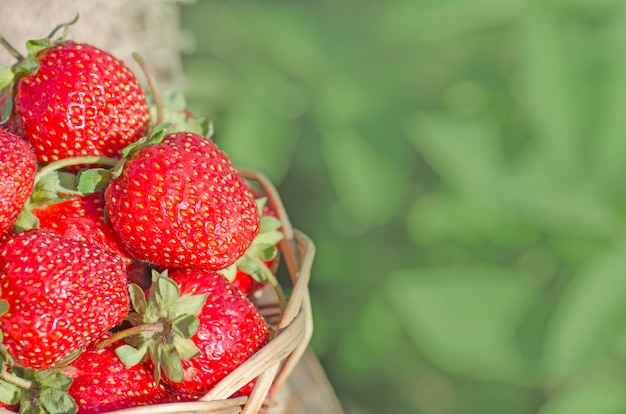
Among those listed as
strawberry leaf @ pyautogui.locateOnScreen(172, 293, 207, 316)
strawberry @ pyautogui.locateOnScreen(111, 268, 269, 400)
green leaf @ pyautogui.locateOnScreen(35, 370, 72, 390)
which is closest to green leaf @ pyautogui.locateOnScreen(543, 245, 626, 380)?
strawberry @ pyautogui.locateOnScreen(111, 268, 269, 400)

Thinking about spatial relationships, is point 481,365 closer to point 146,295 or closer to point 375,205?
point 375,205

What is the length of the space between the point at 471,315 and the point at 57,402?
0.76 m

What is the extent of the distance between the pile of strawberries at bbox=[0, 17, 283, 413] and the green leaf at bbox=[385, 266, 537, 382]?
49 centimetres

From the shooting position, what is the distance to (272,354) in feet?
2.73

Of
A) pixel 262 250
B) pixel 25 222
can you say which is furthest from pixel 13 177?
pixel 262 250

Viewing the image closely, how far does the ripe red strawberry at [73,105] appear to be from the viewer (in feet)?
2.86

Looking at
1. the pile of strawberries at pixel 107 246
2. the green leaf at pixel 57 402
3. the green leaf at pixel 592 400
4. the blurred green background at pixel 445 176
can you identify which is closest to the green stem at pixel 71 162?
the pile of strawberries at pixel 107 246

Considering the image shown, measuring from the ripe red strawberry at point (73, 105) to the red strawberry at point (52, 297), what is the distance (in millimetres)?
129

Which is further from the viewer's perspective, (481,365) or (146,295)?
(481,365)

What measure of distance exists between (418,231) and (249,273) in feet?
2.19

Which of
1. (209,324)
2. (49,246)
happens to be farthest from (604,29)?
(49,246)

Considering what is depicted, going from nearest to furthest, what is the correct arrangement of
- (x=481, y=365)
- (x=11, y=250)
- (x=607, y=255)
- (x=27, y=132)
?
(x=11, y=250) → (x=27, y=132) → (x=607, y=255) → (x=481, y=365)

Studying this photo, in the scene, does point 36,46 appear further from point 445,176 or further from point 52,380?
point 445,176

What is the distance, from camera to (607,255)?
3.88 feet
